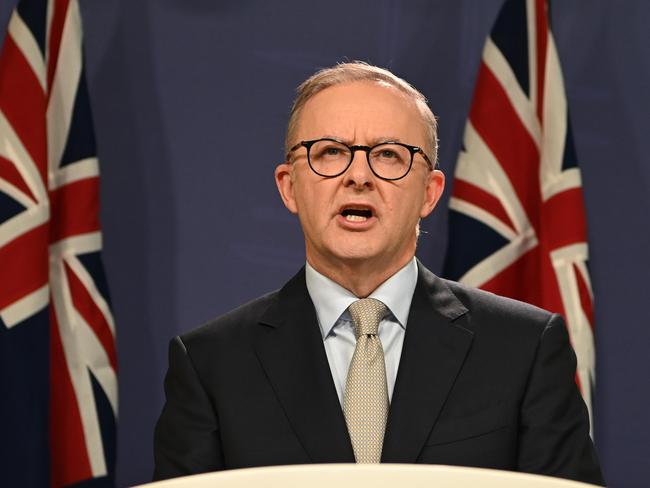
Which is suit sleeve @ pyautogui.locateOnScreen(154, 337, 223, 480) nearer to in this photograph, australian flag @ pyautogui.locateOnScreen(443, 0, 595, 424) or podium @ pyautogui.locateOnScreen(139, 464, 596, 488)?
podium @ pyautogui.locateOnScreen(139, 464, 596, 488)

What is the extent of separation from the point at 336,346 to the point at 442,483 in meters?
1.17

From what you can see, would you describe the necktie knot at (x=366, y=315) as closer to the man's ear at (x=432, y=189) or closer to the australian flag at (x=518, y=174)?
the man's ear at (x=432, y=189)

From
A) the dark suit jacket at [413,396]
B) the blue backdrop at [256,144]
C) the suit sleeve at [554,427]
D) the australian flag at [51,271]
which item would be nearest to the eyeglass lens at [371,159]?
the dark suit jacket at [413,396]

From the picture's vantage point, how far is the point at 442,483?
50cm

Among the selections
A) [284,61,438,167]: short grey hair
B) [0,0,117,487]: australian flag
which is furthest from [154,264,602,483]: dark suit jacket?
[0,0,117,487]: australian flag

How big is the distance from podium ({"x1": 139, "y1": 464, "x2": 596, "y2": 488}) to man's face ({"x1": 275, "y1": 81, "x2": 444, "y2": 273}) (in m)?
1.08

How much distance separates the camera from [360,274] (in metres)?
1.67

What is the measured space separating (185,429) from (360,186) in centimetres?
45

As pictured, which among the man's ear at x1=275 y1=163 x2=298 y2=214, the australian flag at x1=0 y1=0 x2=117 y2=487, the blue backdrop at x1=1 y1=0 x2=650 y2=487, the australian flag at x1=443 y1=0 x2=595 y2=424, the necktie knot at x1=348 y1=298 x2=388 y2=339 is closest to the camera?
the necktie knot at x1=348 y1=298 x2=388 y2=339

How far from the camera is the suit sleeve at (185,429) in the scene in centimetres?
157

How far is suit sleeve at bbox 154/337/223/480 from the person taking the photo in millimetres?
1565

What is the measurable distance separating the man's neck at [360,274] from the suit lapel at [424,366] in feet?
0.20

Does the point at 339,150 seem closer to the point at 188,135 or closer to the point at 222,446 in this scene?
the point at 222,446

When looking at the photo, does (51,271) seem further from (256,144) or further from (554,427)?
(554,427)
